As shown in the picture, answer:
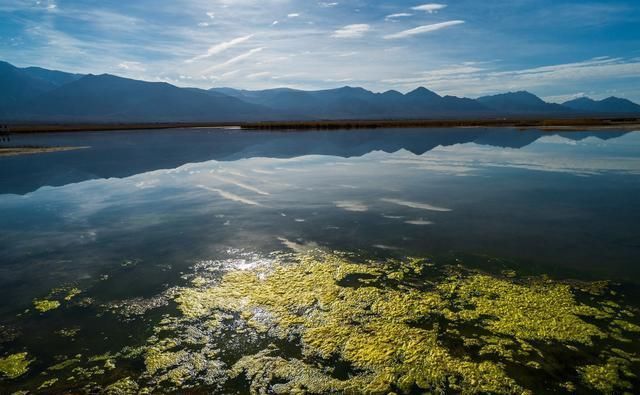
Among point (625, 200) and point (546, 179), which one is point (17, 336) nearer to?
point (625, 200)

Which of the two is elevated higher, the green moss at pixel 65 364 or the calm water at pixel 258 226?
the calm water at pixel 258 226

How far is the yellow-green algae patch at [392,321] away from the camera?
6832mm

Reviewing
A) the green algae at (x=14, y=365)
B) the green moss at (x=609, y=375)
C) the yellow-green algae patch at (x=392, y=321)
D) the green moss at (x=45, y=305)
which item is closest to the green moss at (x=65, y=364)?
the green algae at (x=14, y=365)

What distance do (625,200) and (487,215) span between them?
8571 mm

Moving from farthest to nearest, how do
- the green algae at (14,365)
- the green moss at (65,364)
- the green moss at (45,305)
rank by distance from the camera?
the green moss at (45,305) → the green moss at (65,364) → the green algae at (14,365)

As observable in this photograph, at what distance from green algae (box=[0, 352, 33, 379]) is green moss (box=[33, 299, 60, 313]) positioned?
6.61 ft

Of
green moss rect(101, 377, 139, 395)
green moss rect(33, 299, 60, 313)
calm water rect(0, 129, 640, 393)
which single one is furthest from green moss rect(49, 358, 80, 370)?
green moss rect(33, 299, 60, 313)

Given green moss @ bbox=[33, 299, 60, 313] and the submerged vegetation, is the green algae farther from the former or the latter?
green moss @ bbox=[33, 299, 60, 313]

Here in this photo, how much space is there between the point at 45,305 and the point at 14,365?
8.78 feet

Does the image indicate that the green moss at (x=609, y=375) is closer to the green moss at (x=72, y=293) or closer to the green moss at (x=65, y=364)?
the green moss at (x=65, y=364)

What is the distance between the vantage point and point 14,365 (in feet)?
23.9

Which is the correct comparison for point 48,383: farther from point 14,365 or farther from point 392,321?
point 392,321

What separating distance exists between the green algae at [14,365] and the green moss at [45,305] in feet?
6.61

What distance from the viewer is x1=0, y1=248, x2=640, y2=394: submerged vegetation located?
265 inches
